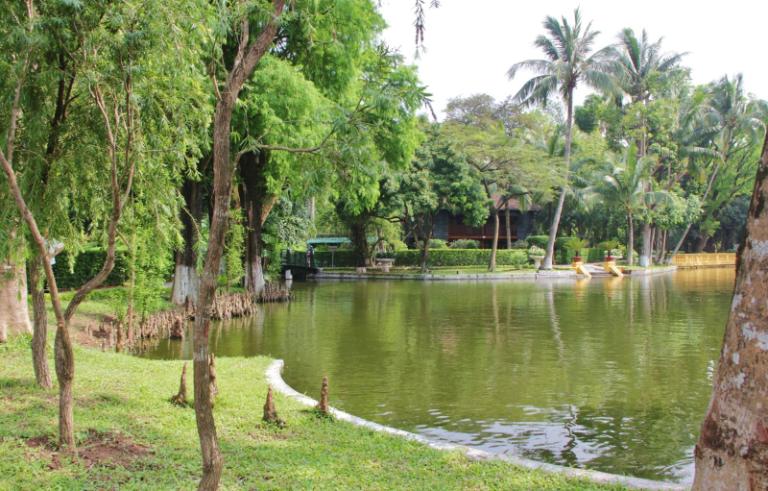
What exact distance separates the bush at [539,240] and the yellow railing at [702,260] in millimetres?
9479

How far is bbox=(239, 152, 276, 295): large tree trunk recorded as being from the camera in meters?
20.7

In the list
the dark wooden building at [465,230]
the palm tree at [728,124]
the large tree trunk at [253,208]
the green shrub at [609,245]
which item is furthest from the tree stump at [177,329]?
the palm tree at [728,124]

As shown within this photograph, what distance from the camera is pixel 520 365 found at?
11531 mm

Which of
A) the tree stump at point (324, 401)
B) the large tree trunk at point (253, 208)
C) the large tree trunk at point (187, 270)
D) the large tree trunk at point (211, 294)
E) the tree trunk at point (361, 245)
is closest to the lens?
the large tree trunk at point (211, 294)

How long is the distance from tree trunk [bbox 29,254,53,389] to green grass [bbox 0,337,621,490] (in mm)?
151

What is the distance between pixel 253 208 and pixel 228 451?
16633 millimetres

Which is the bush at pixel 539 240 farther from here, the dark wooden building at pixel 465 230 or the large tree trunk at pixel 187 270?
the large tree trunk at pixel 187 270

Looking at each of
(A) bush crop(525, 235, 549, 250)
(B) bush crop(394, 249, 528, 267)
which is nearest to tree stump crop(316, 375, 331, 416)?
(B) bush crop(394, 249, 528, 267)

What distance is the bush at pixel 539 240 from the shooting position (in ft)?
142

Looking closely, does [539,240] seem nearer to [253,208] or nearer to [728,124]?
[728,124]

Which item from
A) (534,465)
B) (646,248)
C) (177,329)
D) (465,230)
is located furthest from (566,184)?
(534,465)

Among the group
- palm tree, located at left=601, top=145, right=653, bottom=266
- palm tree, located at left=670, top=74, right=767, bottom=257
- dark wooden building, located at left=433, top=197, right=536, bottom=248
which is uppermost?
palm tree, located at left=670, top=74, right=767, bottom=257

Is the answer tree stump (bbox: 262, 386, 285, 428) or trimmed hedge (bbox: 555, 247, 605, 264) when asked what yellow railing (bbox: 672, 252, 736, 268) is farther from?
tree stump (bbox: 262, 386, 285, 428)

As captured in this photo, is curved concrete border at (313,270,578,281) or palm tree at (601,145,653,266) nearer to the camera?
curved concrete border at (313,270,578,281)
